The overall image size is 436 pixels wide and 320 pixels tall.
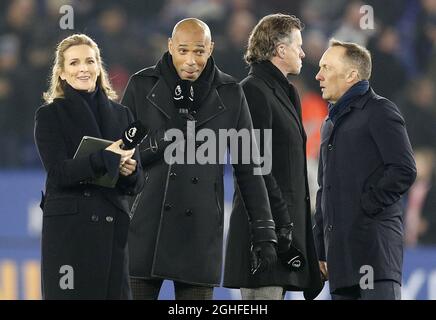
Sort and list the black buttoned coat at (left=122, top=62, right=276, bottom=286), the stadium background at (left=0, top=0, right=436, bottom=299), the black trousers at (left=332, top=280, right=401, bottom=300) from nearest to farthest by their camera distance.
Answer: the black buttoned coat at (left=122, top=62, right=276, bottom=286), the black trousers at (left=332, top=280, right=401, bottom=300), the stadium background at (left=0, top=0, right=436, bottom=299)

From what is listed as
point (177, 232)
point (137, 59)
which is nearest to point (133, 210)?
point (177, 232)

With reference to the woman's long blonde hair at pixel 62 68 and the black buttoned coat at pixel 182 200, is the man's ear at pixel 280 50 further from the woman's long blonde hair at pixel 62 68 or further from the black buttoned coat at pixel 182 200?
the woman's long blonde hair at pixel 62 68

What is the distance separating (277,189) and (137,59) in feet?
Result: 15.3

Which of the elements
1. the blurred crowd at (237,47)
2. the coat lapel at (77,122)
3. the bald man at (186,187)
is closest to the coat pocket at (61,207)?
the coat lapel at (77,122)

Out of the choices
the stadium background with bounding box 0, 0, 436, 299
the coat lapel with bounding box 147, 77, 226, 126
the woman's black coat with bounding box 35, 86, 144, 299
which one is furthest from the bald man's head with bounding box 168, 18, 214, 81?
the stadium background with bounding box 0, 0, 436, 299

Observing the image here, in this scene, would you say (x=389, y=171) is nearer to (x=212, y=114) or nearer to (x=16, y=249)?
(x=212, y=114)

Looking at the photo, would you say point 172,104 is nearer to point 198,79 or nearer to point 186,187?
point 198,79

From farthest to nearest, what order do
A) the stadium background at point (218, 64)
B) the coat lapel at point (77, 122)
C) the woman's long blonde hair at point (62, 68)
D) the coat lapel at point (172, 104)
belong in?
1. the stadium background at point (218, 64)
2. the coat lapel at point (172, 104)
3. the woman's long blonde hair at point (62, 68)
4. the coat lapel at point (77, 122)

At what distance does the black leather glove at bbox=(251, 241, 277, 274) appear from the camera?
547 centimetres

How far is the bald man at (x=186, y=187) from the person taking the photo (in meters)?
5.39

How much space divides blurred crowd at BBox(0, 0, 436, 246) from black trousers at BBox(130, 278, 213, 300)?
3932mm

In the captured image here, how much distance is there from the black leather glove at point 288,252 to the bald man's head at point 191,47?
2.60ft

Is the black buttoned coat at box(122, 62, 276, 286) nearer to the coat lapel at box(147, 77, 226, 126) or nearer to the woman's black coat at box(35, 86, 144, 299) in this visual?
the coat lapel at box(147, 77, 226, 126)
